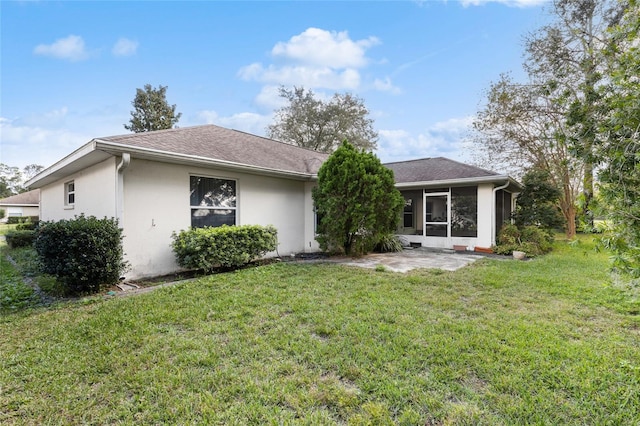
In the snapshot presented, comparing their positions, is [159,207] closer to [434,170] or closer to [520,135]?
[434,170]

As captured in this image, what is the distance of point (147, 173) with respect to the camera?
6.48m

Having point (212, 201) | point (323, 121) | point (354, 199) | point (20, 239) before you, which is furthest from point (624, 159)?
point (323, 121)

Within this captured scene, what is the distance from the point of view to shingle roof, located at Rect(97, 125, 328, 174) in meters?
6.68

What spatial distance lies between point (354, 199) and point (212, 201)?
3.88 meters

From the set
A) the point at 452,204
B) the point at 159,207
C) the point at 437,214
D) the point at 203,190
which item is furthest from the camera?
the point at 437,214

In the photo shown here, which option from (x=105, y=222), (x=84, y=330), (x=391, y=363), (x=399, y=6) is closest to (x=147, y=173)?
(x=105, y=222)

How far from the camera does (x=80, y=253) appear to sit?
5.01m

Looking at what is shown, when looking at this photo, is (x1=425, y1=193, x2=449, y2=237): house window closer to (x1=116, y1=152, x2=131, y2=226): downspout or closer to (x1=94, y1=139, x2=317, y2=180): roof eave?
(x1=94, y1=139, x2=317, y2=180): roof eave

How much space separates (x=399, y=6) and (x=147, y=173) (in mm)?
8896

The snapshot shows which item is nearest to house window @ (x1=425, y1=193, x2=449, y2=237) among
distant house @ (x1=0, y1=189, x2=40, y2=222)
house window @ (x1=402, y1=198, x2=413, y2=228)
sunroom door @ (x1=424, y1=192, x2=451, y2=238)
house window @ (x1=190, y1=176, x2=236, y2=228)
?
sunroom door @ (x1=424, y1=192, x2=451, y2=238)

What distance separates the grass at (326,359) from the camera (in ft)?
7.11

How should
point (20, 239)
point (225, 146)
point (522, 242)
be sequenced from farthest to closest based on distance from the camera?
1. point (20, 239)
2. point (522, 242)
3. point (225, 146)

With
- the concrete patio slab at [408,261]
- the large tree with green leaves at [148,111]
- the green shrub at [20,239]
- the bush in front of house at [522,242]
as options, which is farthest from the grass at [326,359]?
the large tree with green leaves at [148,111]

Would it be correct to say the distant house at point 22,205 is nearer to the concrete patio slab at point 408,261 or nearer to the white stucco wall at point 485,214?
the concrete patio slab at point 408,261
